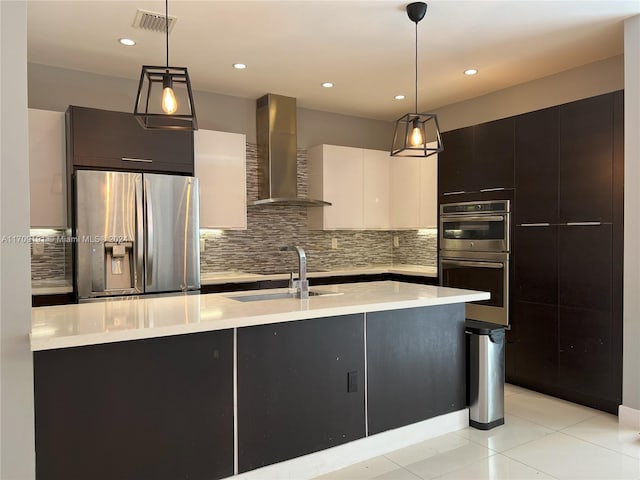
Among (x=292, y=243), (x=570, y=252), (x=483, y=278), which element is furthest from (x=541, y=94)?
(x=292, y=243)

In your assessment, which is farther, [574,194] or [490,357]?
[574,194]

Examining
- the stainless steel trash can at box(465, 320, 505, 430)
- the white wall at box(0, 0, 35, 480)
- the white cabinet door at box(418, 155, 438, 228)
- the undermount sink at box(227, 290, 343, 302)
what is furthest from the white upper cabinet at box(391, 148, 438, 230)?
the white wall at box(0, 0, 35, 480)

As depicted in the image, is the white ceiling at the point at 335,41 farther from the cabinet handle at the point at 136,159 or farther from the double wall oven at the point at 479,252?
the double wall oven at the point at 479,252

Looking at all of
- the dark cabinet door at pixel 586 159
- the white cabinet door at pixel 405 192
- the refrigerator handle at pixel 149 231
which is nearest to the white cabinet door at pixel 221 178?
the refrigerator handle at pixel 149 231

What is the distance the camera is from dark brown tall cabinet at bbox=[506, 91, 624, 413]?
345 centimetres

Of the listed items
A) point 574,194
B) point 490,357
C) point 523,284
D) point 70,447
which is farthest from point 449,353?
point 70,447

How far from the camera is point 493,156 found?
14.1 ft

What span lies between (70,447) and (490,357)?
2453 mm

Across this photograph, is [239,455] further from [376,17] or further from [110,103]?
[110,103]

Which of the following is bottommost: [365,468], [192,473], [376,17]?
[365,468]

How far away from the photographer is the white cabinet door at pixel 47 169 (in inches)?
149

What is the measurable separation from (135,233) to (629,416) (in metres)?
3.86

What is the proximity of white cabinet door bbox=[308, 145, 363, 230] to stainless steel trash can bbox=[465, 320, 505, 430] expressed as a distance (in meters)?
2.47

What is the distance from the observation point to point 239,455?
2.38 metres
